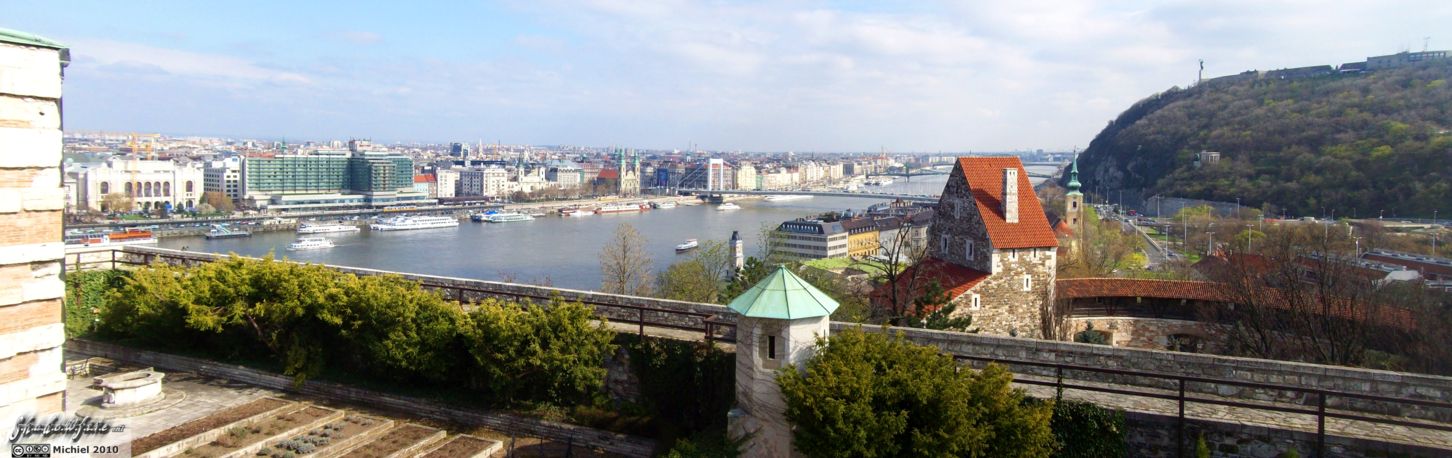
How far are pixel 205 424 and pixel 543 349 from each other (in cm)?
254

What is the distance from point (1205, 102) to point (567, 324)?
61.7 metres

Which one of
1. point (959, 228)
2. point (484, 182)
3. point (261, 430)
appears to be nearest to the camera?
point (261, 430)

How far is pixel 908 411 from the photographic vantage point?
4473 mm

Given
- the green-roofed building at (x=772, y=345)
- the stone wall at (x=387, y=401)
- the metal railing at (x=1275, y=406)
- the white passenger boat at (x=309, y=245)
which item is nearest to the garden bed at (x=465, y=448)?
the stone wall at (x=387, y=401)

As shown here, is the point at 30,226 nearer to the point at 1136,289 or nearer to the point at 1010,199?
the point at 1010,199

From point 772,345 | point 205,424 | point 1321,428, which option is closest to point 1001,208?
point 1321,428

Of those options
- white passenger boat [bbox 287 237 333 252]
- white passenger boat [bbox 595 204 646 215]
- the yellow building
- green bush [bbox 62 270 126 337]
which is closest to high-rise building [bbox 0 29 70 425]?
green bush [bbox 62 270 126 337]

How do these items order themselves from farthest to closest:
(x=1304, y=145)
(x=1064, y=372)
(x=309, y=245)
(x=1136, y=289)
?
(x=1304, y=145), (x=309, y=245), (x=1136, y=289), (x=1064, y=372)

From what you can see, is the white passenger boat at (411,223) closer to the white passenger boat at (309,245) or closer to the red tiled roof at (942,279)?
the white passenger boat at (309,245)

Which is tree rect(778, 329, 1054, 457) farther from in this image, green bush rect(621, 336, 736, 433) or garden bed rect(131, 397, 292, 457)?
garden bed rect(131, 397, 292, 457)

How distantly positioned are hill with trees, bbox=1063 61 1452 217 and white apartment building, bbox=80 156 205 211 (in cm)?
6101

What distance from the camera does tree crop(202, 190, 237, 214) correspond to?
2258 inches

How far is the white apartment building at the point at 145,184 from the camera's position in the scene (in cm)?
5384

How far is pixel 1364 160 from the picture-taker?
3588 cm
